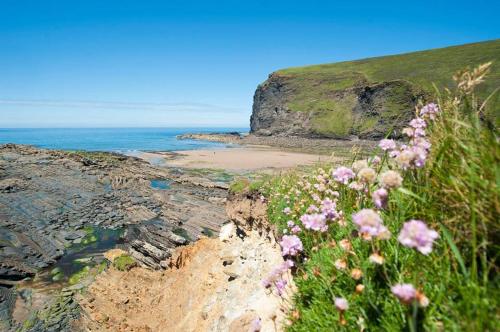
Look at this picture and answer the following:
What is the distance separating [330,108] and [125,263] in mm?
128446

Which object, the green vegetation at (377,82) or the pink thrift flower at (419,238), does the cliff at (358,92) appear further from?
the pink thrift flower at (419,238)

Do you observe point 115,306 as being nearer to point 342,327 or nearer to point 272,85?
point 342,327

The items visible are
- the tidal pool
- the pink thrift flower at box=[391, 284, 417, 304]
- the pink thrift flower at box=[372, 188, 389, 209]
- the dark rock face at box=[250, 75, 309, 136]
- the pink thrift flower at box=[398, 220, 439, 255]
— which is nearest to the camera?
the pink thrift flower at box=[398, 220, 439, 255]

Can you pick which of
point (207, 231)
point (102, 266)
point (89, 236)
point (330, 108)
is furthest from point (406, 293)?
point (330, 108)

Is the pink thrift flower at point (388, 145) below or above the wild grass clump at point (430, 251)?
above

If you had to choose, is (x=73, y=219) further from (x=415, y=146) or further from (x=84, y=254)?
(x=415, y=146)

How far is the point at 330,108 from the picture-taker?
133m

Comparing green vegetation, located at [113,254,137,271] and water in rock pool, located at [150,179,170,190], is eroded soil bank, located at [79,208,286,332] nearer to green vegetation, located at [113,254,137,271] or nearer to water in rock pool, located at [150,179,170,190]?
green vegetation, located at [113,254,137,271]

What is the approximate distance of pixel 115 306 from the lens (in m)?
12.8

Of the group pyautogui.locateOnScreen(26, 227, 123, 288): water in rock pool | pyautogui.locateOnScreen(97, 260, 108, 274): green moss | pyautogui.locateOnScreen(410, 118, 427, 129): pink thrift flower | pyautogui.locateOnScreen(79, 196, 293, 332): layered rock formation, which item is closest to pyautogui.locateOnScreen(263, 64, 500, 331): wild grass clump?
pyautogui.locateOnScreen(410, 118, 427, 129): pink thrift flower

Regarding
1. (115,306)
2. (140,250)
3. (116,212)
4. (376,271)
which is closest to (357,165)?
(376,271)

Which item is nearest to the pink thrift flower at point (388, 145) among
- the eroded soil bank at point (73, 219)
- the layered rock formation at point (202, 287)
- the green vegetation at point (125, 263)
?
the layered rock formation at point (202, 287)

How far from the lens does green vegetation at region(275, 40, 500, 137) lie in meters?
111

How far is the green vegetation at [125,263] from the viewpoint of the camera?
52.4ft
